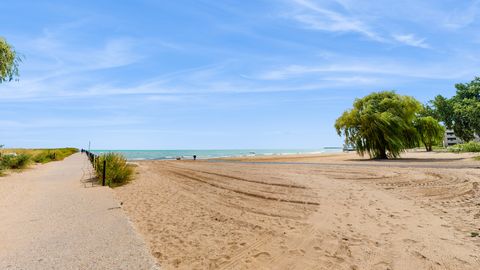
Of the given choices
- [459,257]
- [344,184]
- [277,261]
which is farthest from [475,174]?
[277,261]

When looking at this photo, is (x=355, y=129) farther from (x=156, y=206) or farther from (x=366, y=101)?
(x=156, y=206)

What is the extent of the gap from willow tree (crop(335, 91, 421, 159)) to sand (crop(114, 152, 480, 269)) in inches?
689

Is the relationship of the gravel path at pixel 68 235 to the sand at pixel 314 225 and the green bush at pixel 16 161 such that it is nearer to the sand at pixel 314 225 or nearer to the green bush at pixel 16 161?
the sand at pixel 314 225

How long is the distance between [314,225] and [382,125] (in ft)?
85.3

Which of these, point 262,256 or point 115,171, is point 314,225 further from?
point 115,171

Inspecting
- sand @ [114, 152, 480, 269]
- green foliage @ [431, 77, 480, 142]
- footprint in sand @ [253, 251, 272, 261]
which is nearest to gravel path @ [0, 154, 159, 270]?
sand @ [114, 152, 480, 269]

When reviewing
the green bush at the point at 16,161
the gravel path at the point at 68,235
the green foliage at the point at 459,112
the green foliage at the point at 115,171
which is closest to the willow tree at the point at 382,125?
the green foliage at the point at 459,112

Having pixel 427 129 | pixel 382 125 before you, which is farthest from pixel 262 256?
pixel 427 129

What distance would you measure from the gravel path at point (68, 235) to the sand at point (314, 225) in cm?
66

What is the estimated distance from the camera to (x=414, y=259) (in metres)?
5.62

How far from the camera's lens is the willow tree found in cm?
3105

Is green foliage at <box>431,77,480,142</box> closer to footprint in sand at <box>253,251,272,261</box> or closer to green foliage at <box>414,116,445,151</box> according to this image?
green foliage at <box>414,116,445,151</box>

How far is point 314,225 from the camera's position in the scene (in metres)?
7.88

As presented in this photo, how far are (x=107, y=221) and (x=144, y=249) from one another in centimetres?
261
